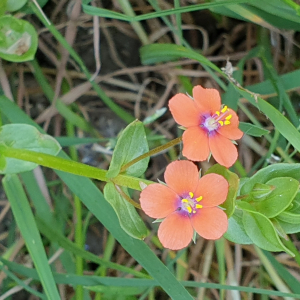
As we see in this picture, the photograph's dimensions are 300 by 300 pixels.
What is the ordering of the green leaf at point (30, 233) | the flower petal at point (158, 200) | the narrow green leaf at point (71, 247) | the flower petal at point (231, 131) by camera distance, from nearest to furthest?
the flower petal at point (158, 200) → the flower petal at point (231, 131) → the green leaf at point (30, 233) → the narrow green leaf at point (71, 247)

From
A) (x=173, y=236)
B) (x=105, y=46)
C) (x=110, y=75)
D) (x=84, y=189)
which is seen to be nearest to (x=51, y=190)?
(x=84, y=189)

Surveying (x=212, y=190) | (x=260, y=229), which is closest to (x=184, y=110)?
(x=212, y=190)

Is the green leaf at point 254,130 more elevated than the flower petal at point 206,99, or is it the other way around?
the flower petal at point 206,99

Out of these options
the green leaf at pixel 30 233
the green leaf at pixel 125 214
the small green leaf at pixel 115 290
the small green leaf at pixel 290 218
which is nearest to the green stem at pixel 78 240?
the small green leaf at pixel 115 290

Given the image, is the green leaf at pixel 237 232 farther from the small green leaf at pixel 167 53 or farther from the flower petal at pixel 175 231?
the small green leaf at pixel 167 53

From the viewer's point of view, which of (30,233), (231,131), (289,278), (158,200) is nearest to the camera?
(158,200)

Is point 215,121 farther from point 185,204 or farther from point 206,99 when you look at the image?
point 185,204
